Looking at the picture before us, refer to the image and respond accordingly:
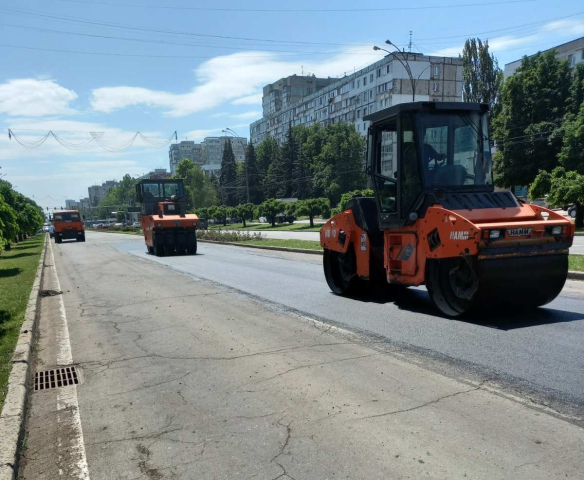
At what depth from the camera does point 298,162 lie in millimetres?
90938

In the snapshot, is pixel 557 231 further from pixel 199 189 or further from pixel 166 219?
pixel 199 189

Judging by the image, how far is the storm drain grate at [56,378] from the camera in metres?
5.49

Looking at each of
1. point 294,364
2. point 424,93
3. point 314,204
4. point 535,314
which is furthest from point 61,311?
point 424,93

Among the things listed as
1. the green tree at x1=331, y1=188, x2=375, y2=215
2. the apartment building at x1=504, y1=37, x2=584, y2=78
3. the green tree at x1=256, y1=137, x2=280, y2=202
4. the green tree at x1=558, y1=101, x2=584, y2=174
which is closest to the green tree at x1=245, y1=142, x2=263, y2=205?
the green tree at x1=256, y1=137, x2=280, y2=202

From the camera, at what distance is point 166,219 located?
24125mm

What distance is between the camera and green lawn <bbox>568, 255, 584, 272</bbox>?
11078 mm

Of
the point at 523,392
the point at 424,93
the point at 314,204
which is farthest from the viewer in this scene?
the point at 424,93

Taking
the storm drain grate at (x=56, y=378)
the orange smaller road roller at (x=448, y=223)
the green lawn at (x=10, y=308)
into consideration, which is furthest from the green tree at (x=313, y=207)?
the storm drain grate at (x=56, y=378)

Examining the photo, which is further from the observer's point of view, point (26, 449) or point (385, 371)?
point (385, 371)

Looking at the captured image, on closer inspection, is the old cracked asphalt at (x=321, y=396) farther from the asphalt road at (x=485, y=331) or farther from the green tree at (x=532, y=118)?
the green tree at (x=532, y=118)

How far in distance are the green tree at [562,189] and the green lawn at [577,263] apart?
1131 cm

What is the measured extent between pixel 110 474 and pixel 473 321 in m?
5.21

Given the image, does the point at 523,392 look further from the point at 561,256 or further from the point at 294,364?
the point at 561,256

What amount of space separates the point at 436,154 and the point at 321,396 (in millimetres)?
4661
